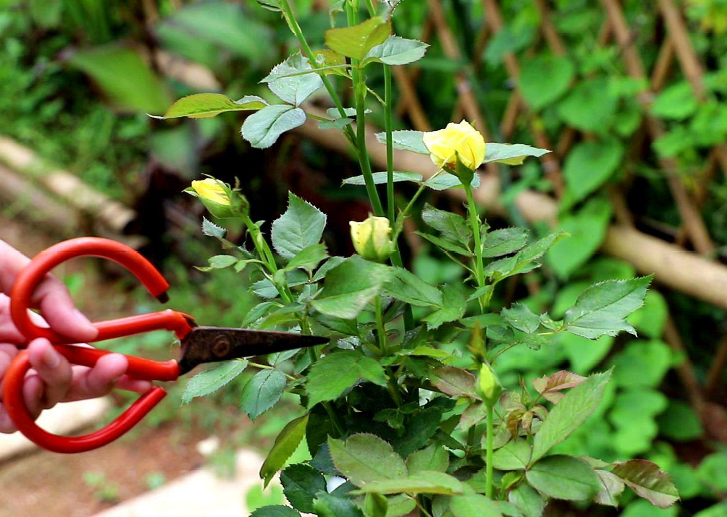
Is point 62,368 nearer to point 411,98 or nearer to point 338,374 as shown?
point 338,374

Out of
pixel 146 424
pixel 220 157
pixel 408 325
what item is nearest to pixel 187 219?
pixel 220 157

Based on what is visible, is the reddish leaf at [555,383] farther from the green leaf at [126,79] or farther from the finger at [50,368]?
the green leaf at [126,79]

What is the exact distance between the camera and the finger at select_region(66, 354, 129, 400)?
1.73ft

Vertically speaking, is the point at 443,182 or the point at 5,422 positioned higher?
the point at 443,182

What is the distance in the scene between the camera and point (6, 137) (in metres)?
3.34

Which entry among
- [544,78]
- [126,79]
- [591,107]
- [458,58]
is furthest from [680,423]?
[126,79]

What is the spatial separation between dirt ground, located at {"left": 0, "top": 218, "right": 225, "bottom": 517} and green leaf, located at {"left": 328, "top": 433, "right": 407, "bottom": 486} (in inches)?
63.2

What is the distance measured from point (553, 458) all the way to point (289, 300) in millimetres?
186

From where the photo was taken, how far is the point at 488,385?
415 millimetres

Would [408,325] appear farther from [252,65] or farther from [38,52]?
[38,52]

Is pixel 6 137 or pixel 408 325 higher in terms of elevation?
pixel 408 325

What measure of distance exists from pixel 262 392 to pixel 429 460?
0.40ft

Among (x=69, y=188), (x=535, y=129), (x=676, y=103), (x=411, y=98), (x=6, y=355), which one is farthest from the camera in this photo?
(x=69, y=188)

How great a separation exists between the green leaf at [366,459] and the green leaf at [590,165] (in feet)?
4.38
